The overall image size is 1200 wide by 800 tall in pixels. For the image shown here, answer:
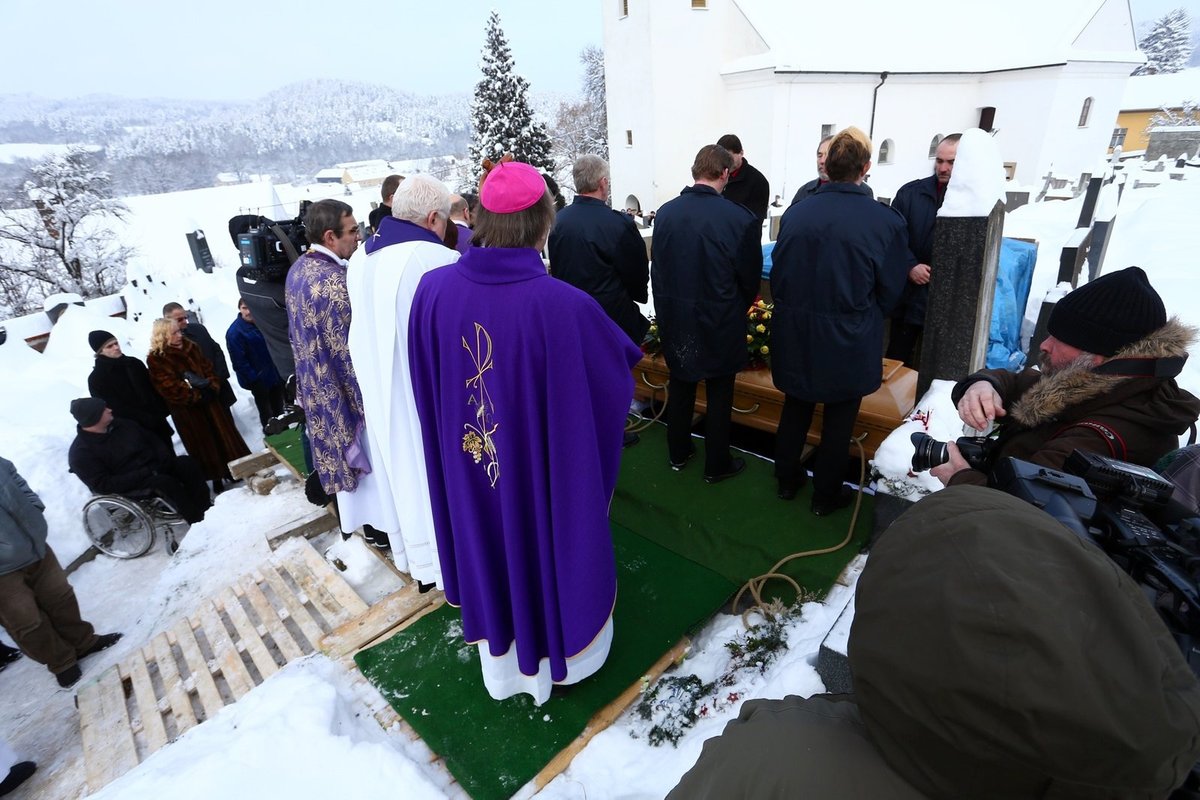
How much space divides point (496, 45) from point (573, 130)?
821 inches

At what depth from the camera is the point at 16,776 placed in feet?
10.4

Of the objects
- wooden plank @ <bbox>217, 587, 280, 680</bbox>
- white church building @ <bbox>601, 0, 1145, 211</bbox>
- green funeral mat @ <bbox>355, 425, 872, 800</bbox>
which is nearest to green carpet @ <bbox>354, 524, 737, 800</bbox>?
green funeral mat @ <bbox>355, 425, 872, 800</bbox>

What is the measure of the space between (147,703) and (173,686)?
128 millimetres

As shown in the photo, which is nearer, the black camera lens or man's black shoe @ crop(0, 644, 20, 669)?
the black camera lens

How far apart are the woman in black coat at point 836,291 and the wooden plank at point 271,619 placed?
10.2 ft

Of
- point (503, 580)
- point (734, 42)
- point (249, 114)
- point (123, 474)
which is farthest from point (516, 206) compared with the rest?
point (249, 114)

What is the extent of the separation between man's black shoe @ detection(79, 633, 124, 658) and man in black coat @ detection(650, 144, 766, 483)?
14.8 ft

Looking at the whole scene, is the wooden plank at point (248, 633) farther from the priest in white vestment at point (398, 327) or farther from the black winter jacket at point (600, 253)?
the black winter jacket at point (600, 253)

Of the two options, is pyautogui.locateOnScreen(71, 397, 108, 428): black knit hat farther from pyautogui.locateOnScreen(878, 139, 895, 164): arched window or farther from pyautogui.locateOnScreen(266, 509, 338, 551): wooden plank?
pyautogui.locateOnScreen(878, 139, 895, 164): arched window

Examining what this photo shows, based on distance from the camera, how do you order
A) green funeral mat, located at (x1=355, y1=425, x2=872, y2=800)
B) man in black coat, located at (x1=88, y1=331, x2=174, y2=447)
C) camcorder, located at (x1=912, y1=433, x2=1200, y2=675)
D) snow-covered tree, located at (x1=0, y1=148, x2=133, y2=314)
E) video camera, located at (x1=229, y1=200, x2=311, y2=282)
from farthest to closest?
1. snow-covered tree, located at (x1=0, y1=148, x2=133, y2=314)
2. man in black coat, located at (x1=88, y1=331, x2=174, y2=447)
3. video camera, located at (x1=229, y1=200, x2=311, y2=282)
4. green funeral mat, located at (x1=355, y1=425, x2=872, y2=800)
5. camcorder, located at (x1=912, y1=433, x2=1200, y2=675)

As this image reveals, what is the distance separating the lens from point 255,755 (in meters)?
2.30

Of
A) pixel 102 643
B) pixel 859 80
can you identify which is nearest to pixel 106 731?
pixel 102 643

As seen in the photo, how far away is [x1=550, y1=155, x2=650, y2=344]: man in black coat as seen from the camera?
12.4ft

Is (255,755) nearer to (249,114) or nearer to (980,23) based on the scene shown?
(980,23)
